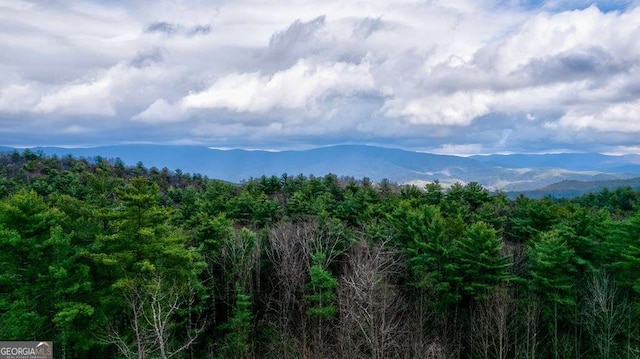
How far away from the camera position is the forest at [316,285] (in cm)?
2789

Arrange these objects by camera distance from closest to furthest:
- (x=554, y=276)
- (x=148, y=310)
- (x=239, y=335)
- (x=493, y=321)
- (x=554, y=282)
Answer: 1. (x=148, y=310)
2. (x=554, y=282)
3. (x=493, y=321)
4. (x=554, y=276)
5. (x=239, y=335)

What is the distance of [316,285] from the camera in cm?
3600

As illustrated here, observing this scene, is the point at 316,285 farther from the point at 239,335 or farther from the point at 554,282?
the point at 554,282

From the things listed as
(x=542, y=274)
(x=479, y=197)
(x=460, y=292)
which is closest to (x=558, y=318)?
(x=542, y=274)

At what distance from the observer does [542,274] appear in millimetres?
33844

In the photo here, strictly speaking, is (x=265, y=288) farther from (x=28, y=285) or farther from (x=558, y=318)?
(x=558, y=318)

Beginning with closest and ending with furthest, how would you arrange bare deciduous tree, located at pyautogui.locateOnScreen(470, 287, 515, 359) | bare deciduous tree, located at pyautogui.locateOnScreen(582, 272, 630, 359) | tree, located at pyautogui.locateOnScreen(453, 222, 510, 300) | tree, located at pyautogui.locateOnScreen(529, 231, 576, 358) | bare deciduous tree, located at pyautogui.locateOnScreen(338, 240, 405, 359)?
bare deciduous tree, located at pyautogui.locateOnScreen(338, 240, 405, 359), bare deciduous tree, located at pyautogui.locateOnScreen(470, 287, 515, 359), bare deciduous tree, located at pyautogui.locateOnScreen(582, 272, 630, 359), tree, located at pyautogui.locateOnScreen(529, 231, 576, 358), tree, located at pyautogui.locateOnScreen(453, 222, 510, 300)

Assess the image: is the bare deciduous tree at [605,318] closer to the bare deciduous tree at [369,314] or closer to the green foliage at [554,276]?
the green foliage at [554,276]

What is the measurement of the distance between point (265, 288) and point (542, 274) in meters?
24.0

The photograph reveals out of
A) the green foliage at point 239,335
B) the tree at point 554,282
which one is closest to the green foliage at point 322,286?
the green foliage at point 239,335

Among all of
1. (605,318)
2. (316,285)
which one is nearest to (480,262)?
(605,318)

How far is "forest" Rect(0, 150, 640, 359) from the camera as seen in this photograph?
91.5 feet

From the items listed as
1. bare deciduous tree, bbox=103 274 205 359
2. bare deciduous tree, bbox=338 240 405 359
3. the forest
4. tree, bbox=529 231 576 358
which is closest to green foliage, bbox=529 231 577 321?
tree, bbox=529 231 576 358

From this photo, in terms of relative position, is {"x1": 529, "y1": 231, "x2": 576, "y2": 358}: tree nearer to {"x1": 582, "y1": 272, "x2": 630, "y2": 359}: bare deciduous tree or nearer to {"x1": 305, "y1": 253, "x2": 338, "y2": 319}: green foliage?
{"x1": 582, "y1": 272, "x2": 630, "y2": 359}: bare deciduous tree
